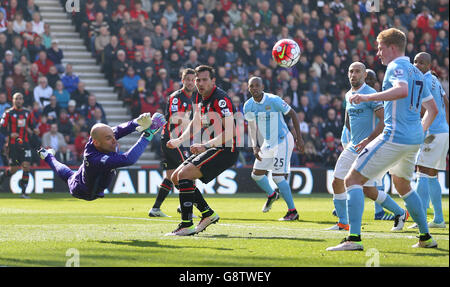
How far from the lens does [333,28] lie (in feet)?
90.3

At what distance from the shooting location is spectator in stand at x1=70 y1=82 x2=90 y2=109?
21891 mm

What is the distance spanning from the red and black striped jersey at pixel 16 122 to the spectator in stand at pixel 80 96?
2977 millimetres

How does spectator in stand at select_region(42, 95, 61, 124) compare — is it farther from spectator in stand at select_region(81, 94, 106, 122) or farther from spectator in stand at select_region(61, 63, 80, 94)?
spectator in stand at select_region(61, 63, 80, 94)

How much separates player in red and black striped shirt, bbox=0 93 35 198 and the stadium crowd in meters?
0.36

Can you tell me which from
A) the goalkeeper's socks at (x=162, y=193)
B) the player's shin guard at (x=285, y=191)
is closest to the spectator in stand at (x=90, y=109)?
the goalkeeper's socks at (x=162, y=193)

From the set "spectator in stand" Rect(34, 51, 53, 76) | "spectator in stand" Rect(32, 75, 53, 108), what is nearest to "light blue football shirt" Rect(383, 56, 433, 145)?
"spectator in stand" Rect(32, 75, 53, 108)

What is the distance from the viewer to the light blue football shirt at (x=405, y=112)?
8.02m

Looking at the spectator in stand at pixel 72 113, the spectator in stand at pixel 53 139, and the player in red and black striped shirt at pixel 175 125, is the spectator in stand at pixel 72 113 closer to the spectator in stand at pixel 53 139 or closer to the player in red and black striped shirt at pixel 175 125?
the spectator in stand at pixel 53 139

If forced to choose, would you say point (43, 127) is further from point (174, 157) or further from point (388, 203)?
point (388, 203)

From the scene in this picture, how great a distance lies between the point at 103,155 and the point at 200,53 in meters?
15.0

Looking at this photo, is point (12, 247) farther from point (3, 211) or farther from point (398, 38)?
point (3, 211)

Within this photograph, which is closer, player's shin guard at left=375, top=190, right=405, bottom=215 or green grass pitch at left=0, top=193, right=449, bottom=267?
green grass pitch at left=0, top=193, right=449, bottom=267

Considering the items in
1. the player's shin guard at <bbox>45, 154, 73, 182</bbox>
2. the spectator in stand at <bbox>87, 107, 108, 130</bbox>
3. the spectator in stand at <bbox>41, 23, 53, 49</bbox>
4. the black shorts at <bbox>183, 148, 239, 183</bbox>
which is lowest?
the spectator in stand at <bbox>87, 107, 108, 130</bbox>
